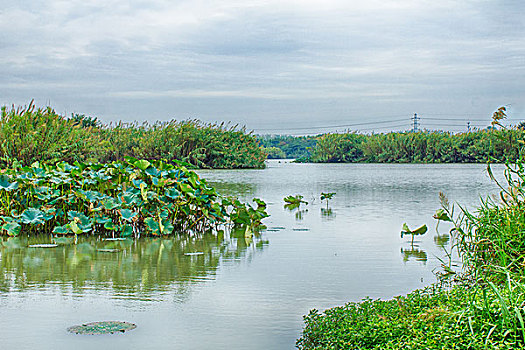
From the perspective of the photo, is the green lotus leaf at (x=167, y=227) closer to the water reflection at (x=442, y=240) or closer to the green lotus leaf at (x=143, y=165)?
the green lotus leaf at (x=143, y=165)

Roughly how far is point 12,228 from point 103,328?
3389 mm

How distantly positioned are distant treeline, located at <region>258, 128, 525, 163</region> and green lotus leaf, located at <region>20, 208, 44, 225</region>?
25.1m

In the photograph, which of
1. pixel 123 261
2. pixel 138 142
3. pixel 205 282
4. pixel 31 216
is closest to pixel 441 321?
pixel 205 282

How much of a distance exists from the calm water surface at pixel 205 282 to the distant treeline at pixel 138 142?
5.49 metres

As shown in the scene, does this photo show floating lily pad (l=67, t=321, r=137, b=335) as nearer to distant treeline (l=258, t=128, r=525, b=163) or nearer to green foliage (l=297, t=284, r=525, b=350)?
green foliage (l=297, t=284, r=525, b=350)

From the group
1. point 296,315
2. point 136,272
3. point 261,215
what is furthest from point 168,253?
point 296,315

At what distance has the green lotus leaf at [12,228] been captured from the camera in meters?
6.16

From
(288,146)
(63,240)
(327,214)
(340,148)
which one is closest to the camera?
(63,240)

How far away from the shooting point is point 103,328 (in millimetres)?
3223

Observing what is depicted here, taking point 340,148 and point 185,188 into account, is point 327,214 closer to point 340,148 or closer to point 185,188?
point 185,188

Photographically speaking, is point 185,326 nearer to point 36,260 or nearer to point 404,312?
point 404,312

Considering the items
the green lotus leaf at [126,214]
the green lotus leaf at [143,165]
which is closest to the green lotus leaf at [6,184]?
the green lotus leaf at [126,214]

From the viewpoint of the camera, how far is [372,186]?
13609mm

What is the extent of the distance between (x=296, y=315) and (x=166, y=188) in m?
3.36
